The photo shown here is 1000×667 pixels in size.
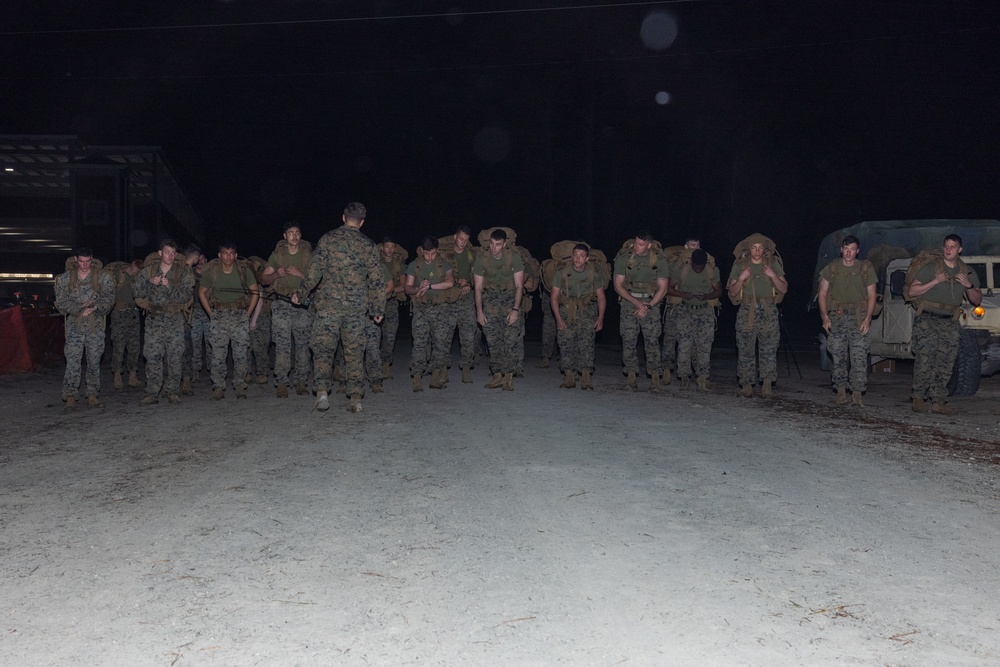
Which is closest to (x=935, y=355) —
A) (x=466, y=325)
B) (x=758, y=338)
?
(x=758, y=338)

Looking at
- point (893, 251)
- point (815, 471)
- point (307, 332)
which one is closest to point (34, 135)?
point (307, 332)

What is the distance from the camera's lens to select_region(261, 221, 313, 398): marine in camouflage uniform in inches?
393

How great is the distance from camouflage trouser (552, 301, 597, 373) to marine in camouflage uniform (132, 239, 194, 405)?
4.86 metres

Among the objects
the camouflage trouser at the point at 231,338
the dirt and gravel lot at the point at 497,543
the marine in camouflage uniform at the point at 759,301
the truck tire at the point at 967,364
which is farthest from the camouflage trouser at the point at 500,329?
the truck tire at the point at 967,364

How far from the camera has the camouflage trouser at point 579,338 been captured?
425 inches

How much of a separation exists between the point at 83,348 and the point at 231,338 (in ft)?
5.44

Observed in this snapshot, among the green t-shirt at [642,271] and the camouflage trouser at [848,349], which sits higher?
the green t-shirt at [642,271]

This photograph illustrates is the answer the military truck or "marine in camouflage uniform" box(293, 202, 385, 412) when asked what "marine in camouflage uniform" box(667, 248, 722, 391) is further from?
"marine in camouflage uniform" box(293, 202, 385, 412)

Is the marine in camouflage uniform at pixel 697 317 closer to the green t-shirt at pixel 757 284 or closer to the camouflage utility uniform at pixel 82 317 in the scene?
the green t-shirt at pixel 757 284

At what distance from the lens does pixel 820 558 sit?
13.4ft

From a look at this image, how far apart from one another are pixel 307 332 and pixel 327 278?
180cm

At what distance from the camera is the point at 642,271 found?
35.2 feet

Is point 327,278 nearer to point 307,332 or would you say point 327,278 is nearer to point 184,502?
point 307,332

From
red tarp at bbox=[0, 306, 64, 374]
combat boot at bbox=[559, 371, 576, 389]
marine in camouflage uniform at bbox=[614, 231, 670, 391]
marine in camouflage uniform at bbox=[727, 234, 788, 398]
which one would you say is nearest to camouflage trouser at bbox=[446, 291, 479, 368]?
combat boot at bbox=[559, 371, 576, 389]
